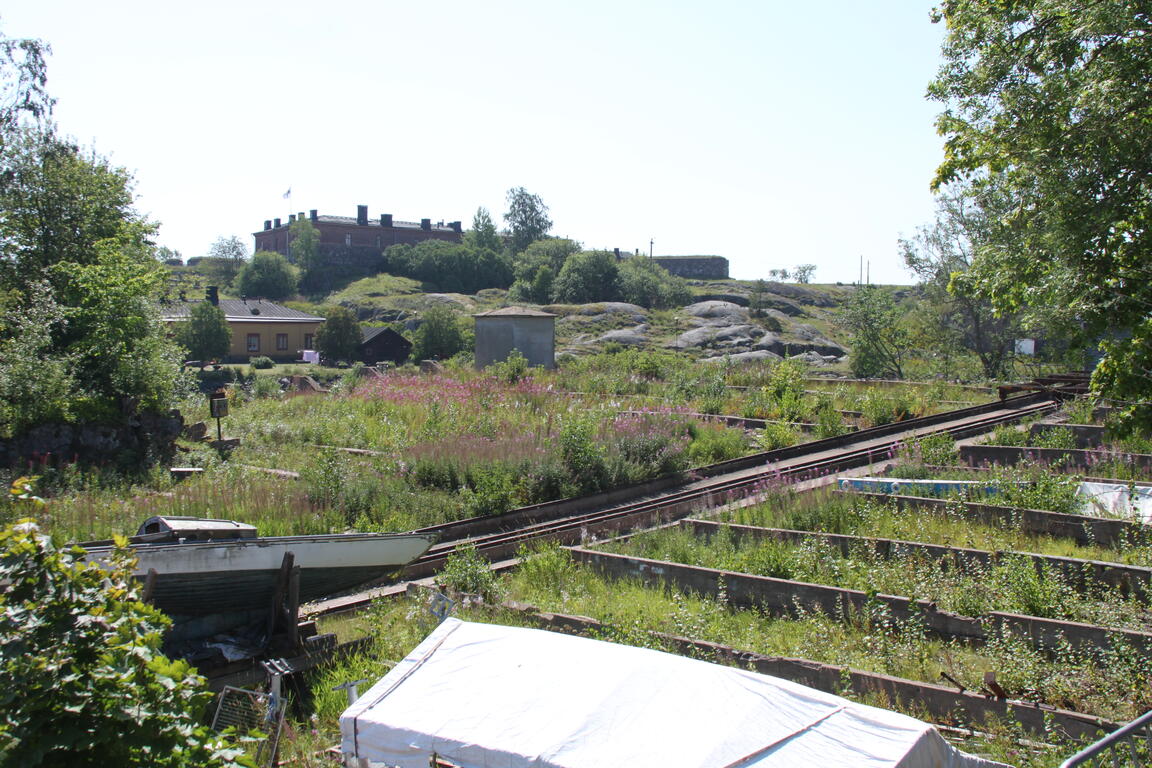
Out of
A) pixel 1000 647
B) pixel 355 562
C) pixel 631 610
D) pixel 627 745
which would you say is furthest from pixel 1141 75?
pixel 355 562

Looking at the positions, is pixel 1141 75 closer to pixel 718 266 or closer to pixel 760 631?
pixel 760 631

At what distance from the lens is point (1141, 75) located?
8844mm

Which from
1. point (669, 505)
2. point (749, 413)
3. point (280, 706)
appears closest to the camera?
point (280, 706)

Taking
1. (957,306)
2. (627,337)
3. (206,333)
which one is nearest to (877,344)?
(957,306)

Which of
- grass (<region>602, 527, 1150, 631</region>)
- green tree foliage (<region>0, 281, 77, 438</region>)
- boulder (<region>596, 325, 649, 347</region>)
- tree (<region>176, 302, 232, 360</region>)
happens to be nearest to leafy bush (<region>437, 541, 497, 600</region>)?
grass (<region>602, 527, 1150, 631</region>)

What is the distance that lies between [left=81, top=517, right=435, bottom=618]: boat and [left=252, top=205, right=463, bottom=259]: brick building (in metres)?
100

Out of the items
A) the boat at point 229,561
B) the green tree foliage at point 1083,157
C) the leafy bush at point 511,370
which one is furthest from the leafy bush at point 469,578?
the leafy bush at point 511,370

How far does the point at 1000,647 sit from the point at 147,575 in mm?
6917

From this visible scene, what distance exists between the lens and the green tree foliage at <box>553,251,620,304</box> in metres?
72.1

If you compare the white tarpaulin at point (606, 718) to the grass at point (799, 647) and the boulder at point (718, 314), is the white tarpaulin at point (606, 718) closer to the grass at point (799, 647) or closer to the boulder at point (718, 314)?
the grass at point (799, 647)

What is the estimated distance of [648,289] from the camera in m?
71.8

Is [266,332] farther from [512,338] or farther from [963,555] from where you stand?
[963,555]

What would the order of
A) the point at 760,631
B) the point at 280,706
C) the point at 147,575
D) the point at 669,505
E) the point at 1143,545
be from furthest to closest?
the point at 669,505, the point at 1143,545, the point at 760,631, the point at 147,575, the point at 280,706

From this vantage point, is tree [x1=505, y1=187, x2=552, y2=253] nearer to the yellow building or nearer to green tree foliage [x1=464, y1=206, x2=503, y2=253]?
green tree foliage [x1=464, y1=206, x2=503, y2=253]
